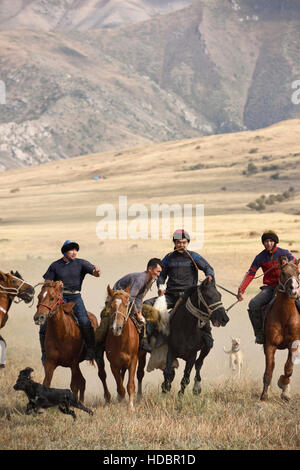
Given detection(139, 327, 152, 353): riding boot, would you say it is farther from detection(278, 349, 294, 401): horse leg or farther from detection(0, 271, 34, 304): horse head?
detection(278, 349, 294, 401): horse leg

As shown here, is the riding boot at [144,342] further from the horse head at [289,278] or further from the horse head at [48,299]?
the horse head at [289,278]

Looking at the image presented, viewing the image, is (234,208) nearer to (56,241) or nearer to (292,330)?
(56,241)

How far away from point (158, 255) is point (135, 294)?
22.8 metres

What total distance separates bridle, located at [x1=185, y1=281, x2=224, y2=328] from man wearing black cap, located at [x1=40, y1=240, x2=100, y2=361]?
164 cm

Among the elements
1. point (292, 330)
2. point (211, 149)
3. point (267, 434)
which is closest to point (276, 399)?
point (292, 330)

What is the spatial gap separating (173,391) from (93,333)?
1909 millimetres

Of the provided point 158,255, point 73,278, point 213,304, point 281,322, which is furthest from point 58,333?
point 158,255

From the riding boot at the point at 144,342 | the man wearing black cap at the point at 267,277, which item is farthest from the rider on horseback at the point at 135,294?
the man wearing black cap at the point at 267,277

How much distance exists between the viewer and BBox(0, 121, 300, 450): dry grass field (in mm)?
9383

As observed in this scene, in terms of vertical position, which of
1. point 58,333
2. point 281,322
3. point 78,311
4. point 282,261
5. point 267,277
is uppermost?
point 282,261

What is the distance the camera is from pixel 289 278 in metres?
10.9

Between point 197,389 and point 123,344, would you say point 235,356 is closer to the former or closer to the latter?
point 197,389

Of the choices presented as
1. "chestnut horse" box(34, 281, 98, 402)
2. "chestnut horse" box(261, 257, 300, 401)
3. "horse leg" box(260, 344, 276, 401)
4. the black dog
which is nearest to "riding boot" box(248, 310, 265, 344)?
"chestnut horse" box(261, 257, 300, 401)

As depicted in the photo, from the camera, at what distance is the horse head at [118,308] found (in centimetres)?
1044
